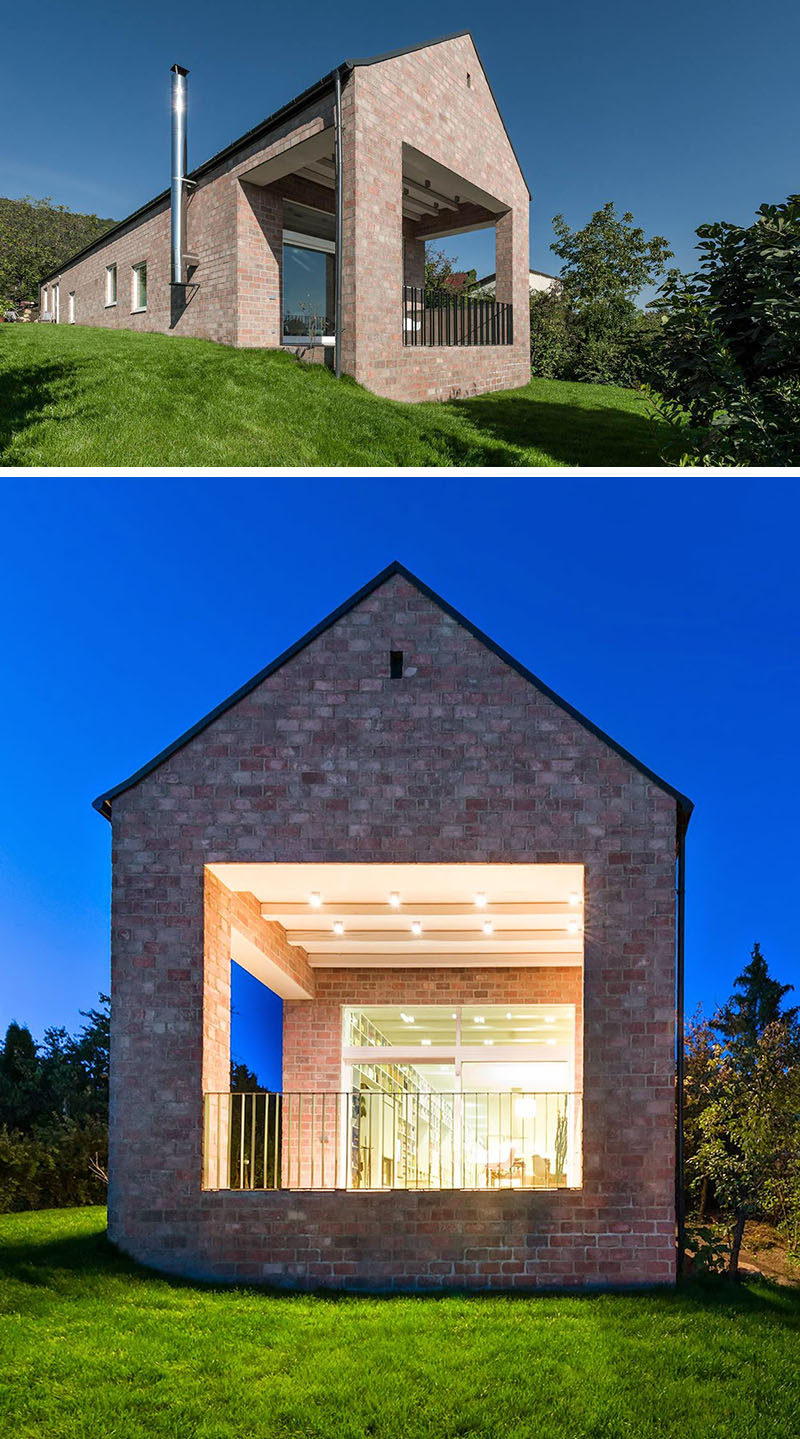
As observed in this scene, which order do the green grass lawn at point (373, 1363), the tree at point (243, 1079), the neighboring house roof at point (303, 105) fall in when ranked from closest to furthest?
the green grass lawn at point (373, 1363)
the tree at point (243, 1079)
the neighboring house roof at point (303, 105)

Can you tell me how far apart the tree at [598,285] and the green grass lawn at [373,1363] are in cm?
2734

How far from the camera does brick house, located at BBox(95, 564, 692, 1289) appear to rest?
11.2m

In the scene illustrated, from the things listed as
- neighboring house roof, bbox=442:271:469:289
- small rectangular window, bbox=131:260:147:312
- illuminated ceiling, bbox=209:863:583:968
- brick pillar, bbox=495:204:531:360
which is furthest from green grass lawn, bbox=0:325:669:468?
neighboring house roof, bbox=442:271:469:289

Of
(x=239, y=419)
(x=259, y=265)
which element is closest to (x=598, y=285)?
(x=259, y=265)

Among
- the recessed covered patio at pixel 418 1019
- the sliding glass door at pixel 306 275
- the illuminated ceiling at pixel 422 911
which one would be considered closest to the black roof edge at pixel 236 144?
the sliding glass door at pixel 306 275

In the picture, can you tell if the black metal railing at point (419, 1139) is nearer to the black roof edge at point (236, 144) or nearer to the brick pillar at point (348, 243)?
the brick pillar at point (348, 243)

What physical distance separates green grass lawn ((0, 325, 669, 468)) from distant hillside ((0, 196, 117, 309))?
486 centimetres

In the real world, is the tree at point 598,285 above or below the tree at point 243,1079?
above

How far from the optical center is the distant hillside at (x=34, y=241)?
26.0m

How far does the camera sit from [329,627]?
12.2 m

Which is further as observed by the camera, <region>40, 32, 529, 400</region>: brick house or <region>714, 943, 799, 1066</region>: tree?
<region>714, 943, 799, 1066</region>: tree

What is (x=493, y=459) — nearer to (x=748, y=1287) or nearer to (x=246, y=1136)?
(x=246, y=1136)

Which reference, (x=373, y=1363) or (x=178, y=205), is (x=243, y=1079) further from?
(x=178, y=205)

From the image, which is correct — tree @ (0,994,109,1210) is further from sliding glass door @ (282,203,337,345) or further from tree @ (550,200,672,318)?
tree @ (550,200,672,318)
